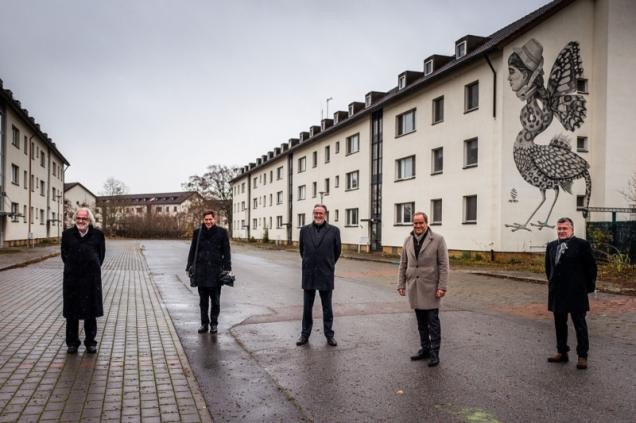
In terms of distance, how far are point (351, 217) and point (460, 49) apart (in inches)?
548

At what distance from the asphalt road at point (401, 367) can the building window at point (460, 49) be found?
749 inches

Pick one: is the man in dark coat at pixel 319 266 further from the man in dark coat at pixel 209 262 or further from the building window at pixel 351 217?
the building window at pixel 351 217

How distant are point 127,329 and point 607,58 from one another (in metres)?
23.9

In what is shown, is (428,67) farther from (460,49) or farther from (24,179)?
(24,179)

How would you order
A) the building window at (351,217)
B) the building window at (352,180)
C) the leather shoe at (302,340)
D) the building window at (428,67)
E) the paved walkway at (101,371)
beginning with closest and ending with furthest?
1. the paved walkway at (101,371)
2. the leather shoe at (302,340)
3. the building window at (428,67)
4. the building window at (351,217)
5. the building window at (352,180)

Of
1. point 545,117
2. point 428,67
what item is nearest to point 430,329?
point 545,117

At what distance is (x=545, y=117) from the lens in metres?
23.7

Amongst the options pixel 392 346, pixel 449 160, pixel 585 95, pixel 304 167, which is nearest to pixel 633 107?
pixel 585 95

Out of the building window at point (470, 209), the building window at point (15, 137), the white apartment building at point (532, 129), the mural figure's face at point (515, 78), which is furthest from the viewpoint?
the building window at point (15, 137)

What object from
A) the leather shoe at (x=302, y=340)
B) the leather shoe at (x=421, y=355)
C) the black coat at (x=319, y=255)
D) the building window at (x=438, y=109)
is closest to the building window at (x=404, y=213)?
the building window at (x=438, y=109)

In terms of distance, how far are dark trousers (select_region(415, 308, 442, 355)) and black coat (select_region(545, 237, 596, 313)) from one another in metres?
1.36

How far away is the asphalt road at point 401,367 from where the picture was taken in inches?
176

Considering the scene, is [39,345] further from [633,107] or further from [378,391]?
[633,107]

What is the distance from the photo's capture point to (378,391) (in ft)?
16.4
